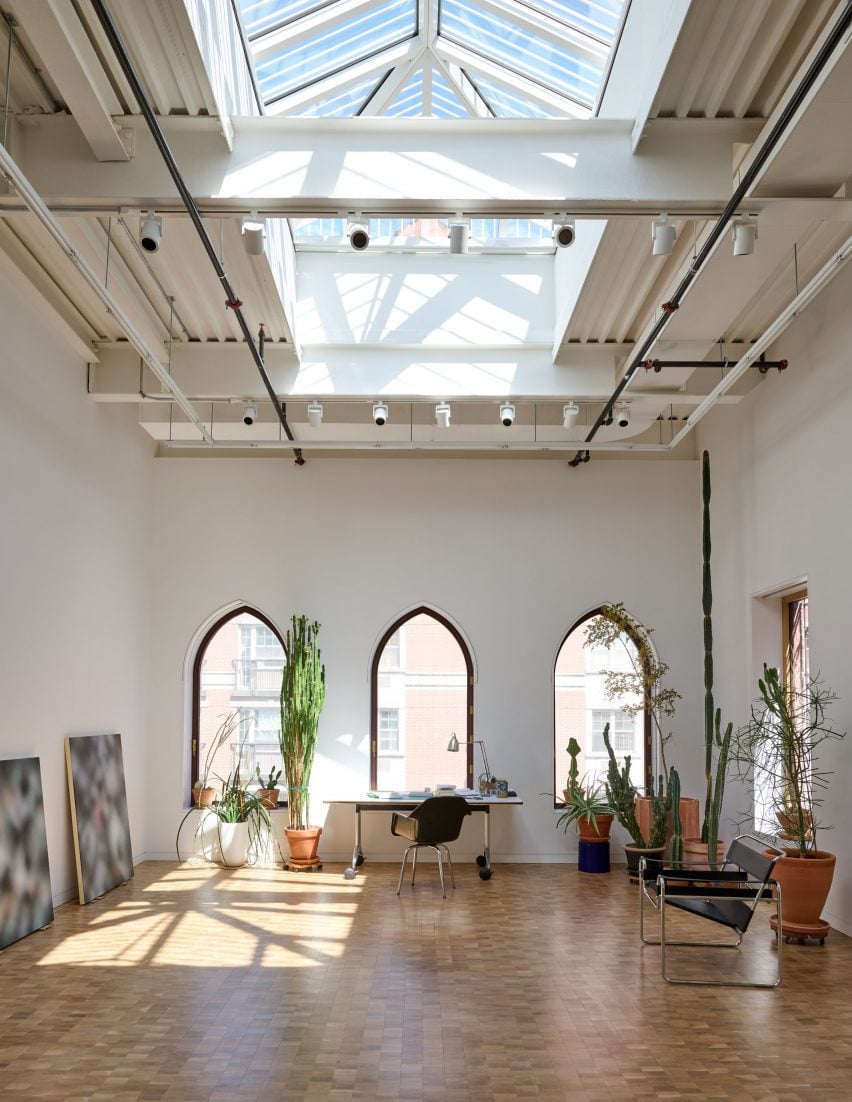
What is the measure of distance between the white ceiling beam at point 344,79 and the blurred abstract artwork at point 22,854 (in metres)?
4.78

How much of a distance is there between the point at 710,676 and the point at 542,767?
6.29 ft

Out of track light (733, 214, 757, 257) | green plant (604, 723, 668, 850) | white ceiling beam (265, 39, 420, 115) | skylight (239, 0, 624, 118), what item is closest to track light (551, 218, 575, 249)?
track light (733, 214, 757, 257)

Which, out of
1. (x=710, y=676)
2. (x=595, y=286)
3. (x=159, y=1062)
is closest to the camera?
(x=159, y=1062)

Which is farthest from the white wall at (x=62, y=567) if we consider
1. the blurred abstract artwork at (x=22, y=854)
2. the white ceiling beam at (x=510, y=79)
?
the white ceiling beam at (x=510, y=79)

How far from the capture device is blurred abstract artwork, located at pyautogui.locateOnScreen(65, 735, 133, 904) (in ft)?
27.1

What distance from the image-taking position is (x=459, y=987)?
5.85 metres

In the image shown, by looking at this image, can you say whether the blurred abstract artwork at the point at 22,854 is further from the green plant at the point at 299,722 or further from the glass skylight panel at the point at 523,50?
the glass skylight panel at the point at 523,50

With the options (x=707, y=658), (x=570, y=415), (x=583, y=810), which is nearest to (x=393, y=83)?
(x=570, y=415)

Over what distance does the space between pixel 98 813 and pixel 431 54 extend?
648cm

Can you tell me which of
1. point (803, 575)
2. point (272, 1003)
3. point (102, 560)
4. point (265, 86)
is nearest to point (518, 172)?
point (265, 86)

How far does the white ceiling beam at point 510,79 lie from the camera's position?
6891 mm

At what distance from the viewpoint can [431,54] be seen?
7270 millimetres

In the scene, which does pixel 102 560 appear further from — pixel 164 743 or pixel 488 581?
pixel 488 581

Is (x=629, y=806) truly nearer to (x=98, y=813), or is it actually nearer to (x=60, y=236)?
(x=98, y=813)
